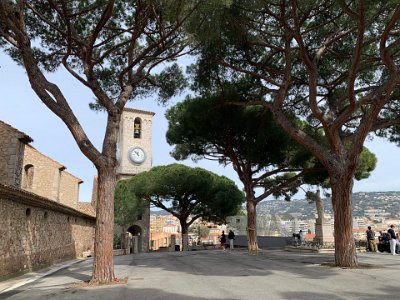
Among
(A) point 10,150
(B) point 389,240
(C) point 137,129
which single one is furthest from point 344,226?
(C) point 137,129

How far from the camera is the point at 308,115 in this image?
17.6m

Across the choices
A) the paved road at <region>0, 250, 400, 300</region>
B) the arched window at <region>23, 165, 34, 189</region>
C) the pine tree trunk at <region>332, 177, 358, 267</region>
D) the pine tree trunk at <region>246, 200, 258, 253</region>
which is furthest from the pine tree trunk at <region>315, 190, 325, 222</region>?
the arched window at <region>23, 165, 34, 189</region>

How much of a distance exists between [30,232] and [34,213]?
2.30 feet

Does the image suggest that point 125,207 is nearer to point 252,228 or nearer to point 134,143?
point 134,143

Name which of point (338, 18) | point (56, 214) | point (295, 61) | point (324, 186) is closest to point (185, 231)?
point (324, 186)

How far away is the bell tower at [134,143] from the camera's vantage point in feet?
139

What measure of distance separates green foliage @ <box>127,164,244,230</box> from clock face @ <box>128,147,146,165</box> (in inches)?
277

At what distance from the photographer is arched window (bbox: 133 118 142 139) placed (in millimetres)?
43969

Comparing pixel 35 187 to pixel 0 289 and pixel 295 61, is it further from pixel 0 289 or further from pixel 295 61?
pixel 295 61

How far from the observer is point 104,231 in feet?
29.8

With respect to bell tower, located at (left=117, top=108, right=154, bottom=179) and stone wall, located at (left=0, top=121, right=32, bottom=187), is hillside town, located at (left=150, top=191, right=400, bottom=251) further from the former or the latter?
stone wall, located at (left=0, top=121, right=32, bottom=187)

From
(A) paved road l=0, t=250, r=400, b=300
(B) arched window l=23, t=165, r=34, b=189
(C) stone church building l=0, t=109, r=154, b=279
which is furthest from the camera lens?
(B) arched window l=23, t=165, r=34, b=189

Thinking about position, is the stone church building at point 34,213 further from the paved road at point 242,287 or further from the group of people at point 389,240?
the group of people at point 389,240

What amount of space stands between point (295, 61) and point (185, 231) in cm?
2394
